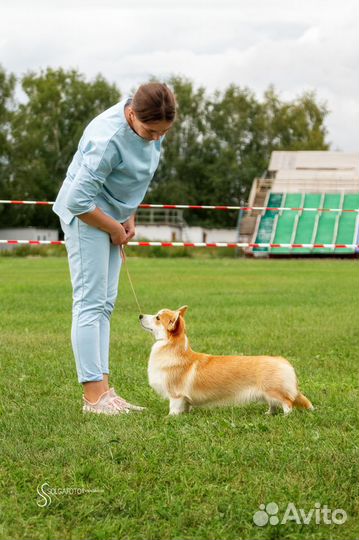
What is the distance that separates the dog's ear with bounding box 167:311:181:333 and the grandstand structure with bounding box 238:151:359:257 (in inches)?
1242

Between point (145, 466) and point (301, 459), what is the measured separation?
0.66m

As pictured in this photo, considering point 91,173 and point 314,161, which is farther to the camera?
point 314,161

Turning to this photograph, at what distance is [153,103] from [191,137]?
56338 mm

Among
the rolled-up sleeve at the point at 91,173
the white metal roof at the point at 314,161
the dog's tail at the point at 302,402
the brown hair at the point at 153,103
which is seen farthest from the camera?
the white metal roof at the point at 314,161

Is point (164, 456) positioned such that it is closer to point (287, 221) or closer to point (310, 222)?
point (310, 222)

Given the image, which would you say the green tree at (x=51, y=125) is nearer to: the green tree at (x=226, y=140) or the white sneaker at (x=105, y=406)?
the green tree at (x=226, y=140)

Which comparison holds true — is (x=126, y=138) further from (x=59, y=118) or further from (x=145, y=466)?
(x=59, y=118)

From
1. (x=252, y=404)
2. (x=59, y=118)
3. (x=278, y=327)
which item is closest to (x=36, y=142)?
(x=59, y=118)

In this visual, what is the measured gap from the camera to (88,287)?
172 inches

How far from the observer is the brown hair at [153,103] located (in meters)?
3.94

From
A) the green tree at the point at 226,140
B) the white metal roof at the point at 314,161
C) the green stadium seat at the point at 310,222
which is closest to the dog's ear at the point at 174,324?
the green stadium seat at the point at 310,222

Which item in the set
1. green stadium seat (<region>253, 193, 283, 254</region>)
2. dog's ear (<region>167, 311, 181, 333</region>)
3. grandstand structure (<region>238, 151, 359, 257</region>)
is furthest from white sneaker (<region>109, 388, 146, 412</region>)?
green stadium seat (<region>253, 193, 283, 254</region>)

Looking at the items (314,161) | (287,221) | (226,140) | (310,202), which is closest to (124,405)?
(287,221)

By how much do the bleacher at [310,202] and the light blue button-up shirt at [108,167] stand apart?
105ft
